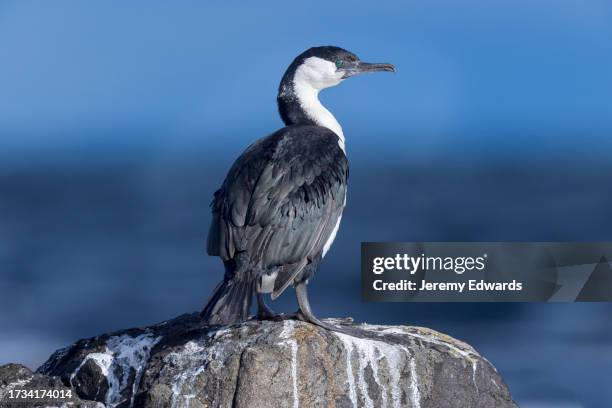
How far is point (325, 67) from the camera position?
28.6 ft

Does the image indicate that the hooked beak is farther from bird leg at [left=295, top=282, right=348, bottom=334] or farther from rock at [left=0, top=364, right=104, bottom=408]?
rock at [left=0, top=364, right=104, bottom=408]

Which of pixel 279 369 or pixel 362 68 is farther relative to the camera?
pixel 362 68

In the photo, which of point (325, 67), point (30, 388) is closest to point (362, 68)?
point (325, 67)

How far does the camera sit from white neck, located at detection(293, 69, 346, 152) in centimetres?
838

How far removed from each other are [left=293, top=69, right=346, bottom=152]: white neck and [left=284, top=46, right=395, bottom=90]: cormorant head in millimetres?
29

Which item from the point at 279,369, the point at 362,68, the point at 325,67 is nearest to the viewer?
the point at 279,369

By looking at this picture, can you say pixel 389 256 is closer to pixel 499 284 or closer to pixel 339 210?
pixel 499 284

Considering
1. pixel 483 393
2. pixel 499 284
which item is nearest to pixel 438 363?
pixel 483 393

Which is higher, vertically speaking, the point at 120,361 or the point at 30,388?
the point at 120,361

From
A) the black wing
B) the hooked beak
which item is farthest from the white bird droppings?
the hooked beak

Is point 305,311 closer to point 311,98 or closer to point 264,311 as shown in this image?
point 264,311

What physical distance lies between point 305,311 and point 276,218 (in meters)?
0.64

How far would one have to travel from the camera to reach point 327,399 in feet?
23.4

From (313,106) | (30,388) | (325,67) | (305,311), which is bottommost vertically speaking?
(30,388)
